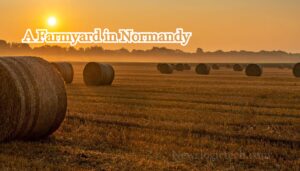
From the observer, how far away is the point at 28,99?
9688mm

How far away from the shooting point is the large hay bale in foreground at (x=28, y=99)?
9539 mm

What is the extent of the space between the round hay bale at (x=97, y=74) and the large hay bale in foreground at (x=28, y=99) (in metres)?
16.8

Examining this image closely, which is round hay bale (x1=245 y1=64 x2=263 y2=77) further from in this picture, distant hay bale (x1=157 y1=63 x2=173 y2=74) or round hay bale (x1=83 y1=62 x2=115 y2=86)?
round hay bale (x1=83 y1=62 x2=115 y2=86)

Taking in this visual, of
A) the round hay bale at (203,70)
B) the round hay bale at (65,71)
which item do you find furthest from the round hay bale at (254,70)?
the round hay bale at (65,71)

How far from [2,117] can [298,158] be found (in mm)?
6547

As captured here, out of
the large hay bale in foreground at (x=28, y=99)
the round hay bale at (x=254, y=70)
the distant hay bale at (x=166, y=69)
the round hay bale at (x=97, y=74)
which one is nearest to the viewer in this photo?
the large hay bale in foreground at (x=28, y=99)

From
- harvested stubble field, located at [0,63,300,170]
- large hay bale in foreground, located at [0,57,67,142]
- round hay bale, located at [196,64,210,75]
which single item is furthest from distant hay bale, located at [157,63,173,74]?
large hay bale in foreground, located at [0,57,67,142]

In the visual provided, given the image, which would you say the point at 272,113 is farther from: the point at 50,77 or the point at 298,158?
the point at 50,77

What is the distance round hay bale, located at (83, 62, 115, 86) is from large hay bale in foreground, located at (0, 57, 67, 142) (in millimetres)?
16767

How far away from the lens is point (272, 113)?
1488 cm

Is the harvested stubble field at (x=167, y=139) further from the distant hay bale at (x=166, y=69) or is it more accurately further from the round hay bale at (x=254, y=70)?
the distant hay bale at (x=166, y=69)

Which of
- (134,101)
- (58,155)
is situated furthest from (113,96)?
(58,155)

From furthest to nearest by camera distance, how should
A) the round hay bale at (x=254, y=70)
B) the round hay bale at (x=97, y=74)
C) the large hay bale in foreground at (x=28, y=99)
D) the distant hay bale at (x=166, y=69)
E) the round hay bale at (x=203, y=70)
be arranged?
the distant hay bale at (x=166, y=69) → the round hay bale at (x=203, y=70) → the round hay bale at (x=254, y=70) → the round hay bale at (x=97, y=74) → the large hay bale in foreground at (x=28, y=99)

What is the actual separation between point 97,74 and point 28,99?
707 inches
